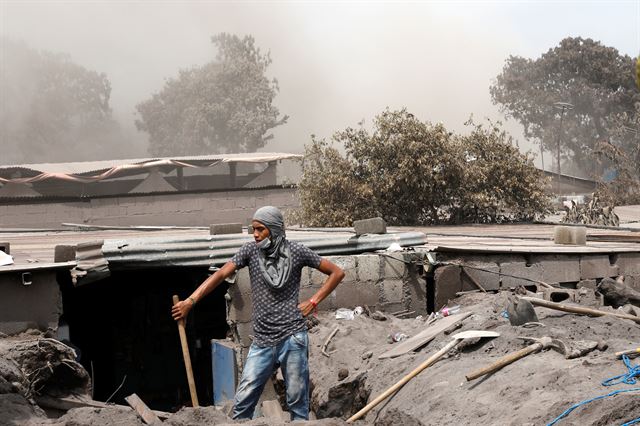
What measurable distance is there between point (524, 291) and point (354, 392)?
112 inches

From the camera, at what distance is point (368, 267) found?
30.5 ft

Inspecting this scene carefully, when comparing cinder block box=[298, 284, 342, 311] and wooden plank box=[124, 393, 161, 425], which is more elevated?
cinder block box=[298, 284, 342, 311]

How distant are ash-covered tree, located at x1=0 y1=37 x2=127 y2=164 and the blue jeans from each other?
55452 millimetres

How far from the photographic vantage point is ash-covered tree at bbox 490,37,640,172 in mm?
49469

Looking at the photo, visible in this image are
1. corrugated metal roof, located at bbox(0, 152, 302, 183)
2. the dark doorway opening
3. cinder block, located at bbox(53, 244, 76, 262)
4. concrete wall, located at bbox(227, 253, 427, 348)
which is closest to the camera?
cinder block, located at bbox(53, 244, 76, 262)

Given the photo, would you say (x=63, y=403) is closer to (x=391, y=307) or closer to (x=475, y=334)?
(x=475, y=334)

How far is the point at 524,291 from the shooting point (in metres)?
9.33

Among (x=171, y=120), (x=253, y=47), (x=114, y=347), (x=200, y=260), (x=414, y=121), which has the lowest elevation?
(x=114, y=347)

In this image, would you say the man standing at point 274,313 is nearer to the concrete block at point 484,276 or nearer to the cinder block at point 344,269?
the cinder block at point 344,269

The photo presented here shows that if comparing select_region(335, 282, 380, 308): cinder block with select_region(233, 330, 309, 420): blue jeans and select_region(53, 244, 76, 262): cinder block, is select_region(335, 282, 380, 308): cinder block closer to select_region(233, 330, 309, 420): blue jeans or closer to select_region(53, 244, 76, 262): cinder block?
select_region(53, 244, 76, 262): cinder block

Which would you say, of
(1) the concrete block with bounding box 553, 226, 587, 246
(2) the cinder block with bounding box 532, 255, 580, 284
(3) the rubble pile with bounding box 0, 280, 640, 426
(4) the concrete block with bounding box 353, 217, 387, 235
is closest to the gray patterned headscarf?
(3) the rubble pile with bounding box 0, 280, 640, 426

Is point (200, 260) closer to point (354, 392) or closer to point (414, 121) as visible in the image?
point (354, 392)

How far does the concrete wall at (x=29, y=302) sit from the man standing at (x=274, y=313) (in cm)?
254

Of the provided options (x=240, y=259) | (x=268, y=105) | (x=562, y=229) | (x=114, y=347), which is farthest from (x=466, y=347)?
(x=268, y=105)
